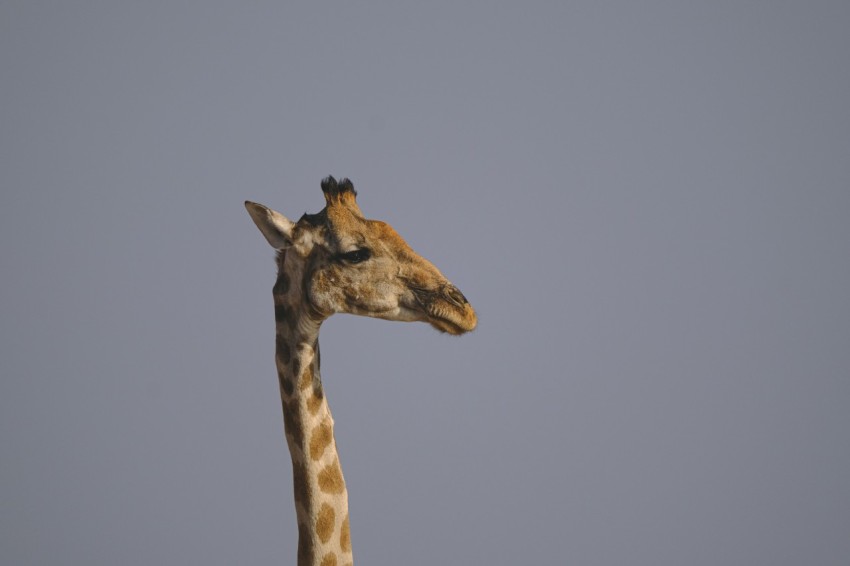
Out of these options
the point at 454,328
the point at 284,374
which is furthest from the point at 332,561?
the point at 454,328

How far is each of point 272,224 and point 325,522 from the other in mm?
2238

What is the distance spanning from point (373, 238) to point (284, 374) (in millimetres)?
1229

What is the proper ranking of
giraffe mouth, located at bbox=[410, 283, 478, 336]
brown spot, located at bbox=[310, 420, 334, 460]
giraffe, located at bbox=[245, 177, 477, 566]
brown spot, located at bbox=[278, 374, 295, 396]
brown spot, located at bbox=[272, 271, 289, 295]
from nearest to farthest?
giraffe mouth, located at bbox=[410, 283, 478, 336] < giraffe, located at bbox=[245, 177, 477, 566] < brown spot, located at bbox=[310, 420, 334, 460] < brown spot, located at bbox=[278, 374, 295, 396] < brown spot, located at bbox=[272, 271, 289, 295]

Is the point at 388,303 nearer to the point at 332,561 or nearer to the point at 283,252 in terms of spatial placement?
the point at 283,252

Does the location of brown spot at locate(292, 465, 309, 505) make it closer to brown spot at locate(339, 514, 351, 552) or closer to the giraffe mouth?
brown spot at locate(339, 514, 351, 552)

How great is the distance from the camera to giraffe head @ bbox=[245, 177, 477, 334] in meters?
7.27

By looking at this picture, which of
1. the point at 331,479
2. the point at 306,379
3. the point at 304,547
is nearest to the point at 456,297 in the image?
the point at 306,379

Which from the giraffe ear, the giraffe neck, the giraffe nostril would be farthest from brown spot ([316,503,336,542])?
the giraffe ear

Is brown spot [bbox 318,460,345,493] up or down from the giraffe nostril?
down

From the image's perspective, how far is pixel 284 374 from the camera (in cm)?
762

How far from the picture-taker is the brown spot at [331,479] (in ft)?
24.4

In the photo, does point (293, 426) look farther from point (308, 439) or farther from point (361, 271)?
point (361, 271)

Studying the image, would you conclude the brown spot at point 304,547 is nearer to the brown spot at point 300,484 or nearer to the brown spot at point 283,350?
the brown spot at point 300,484

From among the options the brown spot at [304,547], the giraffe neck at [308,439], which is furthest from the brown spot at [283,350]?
the brown spot at [304,547]
